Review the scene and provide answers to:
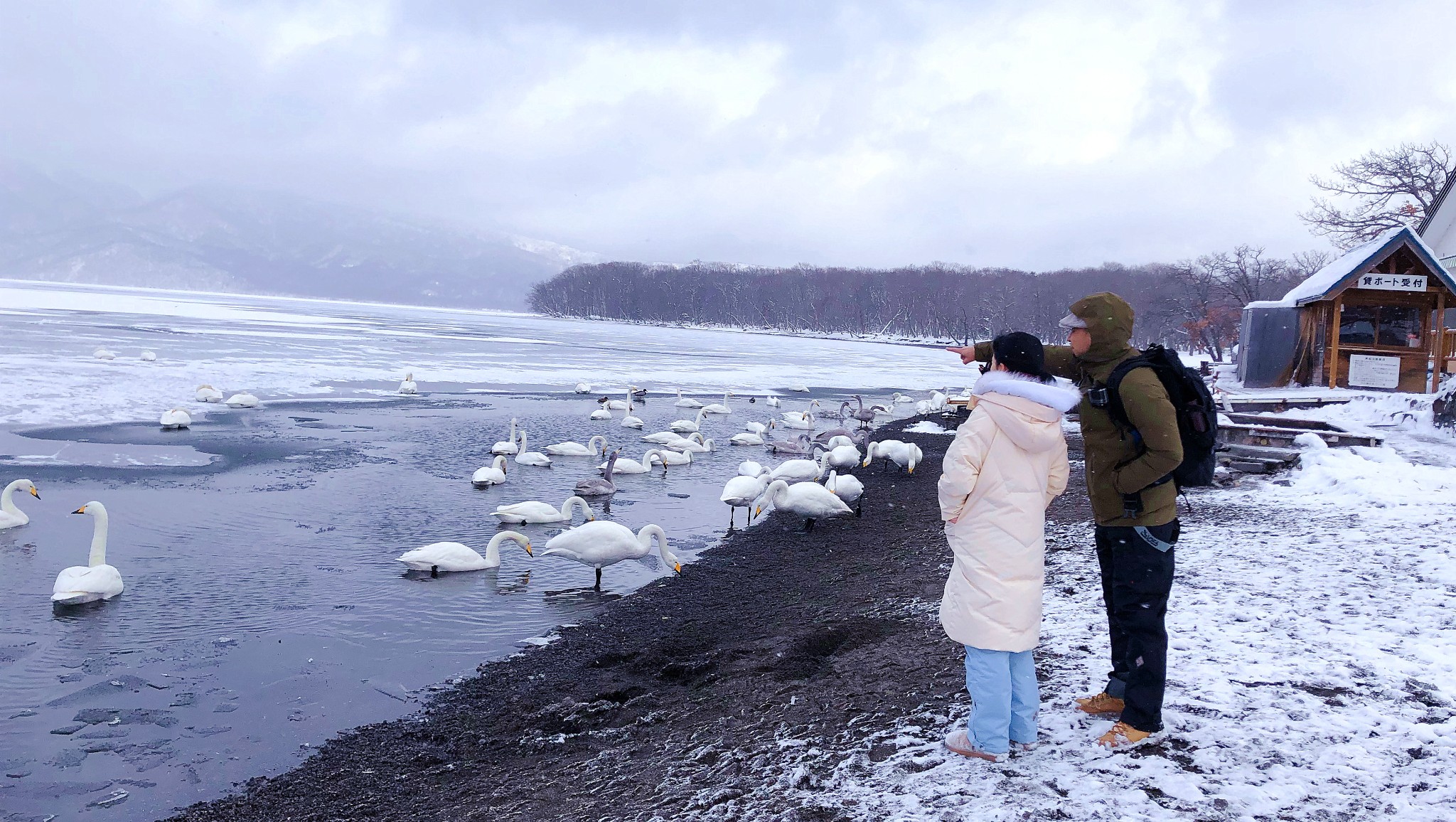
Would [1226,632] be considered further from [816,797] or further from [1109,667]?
[816,797]

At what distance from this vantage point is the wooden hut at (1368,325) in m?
19.3

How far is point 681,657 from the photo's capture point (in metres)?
6.66

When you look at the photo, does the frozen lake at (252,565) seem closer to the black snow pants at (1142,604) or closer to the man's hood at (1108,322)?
the black snow pants at (1142,604)

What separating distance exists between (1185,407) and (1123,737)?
153 centimetres

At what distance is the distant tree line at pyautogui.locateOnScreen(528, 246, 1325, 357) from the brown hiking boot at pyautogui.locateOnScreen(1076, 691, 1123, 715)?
259 feet

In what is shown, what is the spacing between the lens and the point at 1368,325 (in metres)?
20.8

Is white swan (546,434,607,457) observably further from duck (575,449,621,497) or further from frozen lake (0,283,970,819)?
duck (575,449,621,497)

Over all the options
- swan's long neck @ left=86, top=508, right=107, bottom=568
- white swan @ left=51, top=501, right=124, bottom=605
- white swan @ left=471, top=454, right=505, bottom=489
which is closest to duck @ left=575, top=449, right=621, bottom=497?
white swan @ left=471, top=454, right=505, bottom=489

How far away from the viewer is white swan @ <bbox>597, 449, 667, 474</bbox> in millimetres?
14875

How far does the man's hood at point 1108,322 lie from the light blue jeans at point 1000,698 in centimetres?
142

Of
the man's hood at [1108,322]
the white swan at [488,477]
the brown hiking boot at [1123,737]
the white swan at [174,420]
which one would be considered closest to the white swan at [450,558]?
the white swan at [488,477]

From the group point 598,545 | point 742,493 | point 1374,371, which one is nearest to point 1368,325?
point 1374,371

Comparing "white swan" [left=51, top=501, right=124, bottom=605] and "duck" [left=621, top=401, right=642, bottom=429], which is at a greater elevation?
"duck" [left=621, top=401, right=642, bottom=429]

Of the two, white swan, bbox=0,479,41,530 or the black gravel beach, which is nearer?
the black gravel beach
